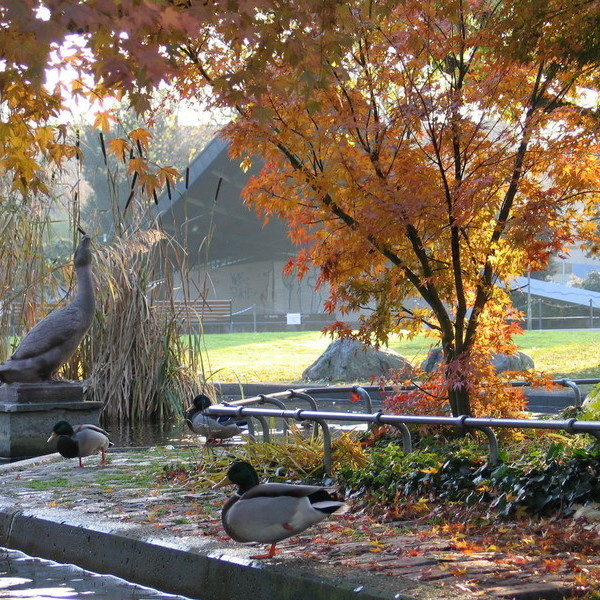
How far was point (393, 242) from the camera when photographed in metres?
9.06

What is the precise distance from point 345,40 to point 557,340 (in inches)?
945

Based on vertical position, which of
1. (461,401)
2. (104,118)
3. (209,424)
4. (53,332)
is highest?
(104,118)

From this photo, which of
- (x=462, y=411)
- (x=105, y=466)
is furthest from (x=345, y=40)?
(x=105, y=466)

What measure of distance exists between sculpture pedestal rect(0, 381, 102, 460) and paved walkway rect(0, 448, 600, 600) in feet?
8.02

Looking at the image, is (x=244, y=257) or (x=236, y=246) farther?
(x=244, y=257)

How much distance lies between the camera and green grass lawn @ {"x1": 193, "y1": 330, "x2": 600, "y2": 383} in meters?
21.6

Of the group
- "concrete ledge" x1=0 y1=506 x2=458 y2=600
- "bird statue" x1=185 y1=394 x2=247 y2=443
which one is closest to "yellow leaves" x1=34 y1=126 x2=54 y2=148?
"bird statue" x1=185 y1=394 x2=247 y2=443

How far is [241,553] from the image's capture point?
5.61 m

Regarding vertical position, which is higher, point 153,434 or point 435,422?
point 435,422

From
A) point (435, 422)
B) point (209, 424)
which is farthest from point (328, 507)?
point (209, 424)

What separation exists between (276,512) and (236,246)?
1623 inches

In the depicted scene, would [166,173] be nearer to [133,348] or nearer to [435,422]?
[435,422]

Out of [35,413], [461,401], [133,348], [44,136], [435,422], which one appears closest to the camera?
[435,422]

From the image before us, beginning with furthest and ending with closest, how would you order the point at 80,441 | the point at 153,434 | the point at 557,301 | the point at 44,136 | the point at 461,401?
the point at 557,301
the point at 153,434
the point at 80,441
the point at 461,401
the point at 44,136
